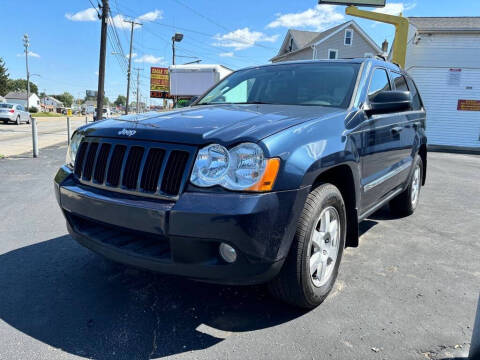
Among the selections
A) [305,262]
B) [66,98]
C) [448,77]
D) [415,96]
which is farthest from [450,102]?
[66,98]

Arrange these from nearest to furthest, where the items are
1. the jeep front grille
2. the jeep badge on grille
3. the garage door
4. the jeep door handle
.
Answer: the jeep front grille < the jeep badge on grille < the jeep door handle < the garage door

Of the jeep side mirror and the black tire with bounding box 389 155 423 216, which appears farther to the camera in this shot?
the black tire with bounding box 389 155 423 216

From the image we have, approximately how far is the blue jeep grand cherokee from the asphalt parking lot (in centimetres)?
29

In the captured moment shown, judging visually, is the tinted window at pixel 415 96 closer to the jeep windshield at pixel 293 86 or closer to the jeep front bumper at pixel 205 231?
the jeep windshield at pixel 293 86

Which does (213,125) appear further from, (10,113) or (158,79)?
(158,79)

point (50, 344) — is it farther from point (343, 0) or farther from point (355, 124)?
point (343, 0)

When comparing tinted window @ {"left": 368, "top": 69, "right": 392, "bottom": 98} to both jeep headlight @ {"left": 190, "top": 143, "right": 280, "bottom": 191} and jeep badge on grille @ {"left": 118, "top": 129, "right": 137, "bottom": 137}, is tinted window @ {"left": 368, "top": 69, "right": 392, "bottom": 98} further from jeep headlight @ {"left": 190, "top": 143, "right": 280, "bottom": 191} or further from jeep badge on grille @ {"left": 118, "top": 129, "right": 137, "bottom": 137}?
jeep badge on grille @ {"left": 118, "top": 129, "right": 137, "bottom": 137}

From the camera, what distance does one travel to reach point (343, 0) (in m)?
15.7

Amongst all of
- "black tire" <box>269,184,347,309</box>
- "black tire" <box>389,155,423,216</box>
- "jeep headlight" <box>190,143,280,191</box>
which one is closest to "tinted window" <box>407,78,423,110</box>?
"black tire" <box>389,155,423,216</box>

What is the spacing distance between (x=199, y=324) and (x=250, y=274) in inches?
23.5

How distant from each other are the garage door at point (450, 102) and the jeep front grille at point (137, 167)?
18.3m

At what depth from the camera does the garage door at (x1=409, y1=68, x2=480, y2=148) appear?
57.5ft

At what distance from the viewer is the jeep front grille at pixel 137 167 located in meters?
2.13

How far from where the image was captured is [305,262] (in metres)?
2.28
